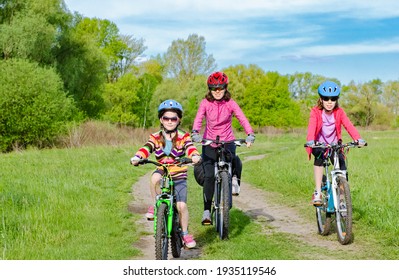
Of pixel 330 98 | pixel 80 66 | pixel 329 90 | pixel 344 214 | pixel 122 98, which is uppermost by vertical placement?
pixel 80 66

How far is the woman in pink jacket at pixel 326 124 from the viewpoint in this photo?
704 centimetres

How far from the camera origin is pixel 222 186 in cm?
698

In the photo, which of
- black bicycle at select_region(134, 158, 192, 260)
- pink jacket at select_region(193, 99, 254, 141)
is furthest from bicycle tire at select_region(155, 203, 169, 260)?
pink jacket at select_region(193, 99, 254, 141)

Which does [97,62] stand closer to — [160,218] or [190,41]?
[190,41]

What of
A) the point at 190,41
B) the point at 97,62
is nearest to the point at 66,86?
the point at 97,62

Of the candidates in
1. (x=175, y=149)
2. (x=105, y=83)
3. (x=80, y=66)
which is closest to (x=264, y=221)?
(x=175, y=149)

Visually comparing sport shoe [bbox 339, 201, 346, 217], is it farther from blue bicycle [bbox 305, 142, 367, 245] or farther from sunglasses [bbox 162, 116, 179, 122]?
sunglasses [bbox 162, 116, 179, 122]

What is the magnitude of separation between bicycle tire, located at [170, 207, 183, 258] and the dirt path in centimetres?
19

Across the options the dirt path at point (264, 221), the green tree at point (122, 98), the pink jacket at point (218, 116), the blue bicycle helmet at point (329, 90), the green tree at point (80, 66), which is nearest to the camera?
the dirt path at point (264, 221)

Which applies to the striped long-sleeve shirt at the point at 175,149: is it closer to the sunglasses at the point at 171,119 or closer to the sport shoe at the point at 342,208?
the sunglasses at the point at 171,119

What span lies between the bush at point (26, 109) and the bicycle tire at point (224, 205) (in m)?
21.9

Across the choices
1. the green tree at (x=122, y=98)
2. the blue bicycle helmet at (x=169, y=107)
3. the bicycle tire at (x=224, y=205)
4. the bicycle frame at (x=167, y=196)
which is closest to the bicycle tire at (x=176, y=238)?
the bicycle frame at (x=167, y=196)

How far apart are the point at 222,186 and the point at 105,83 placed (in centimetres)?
4831

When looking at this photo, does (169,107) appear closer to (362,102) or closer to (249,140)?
(249,140)
